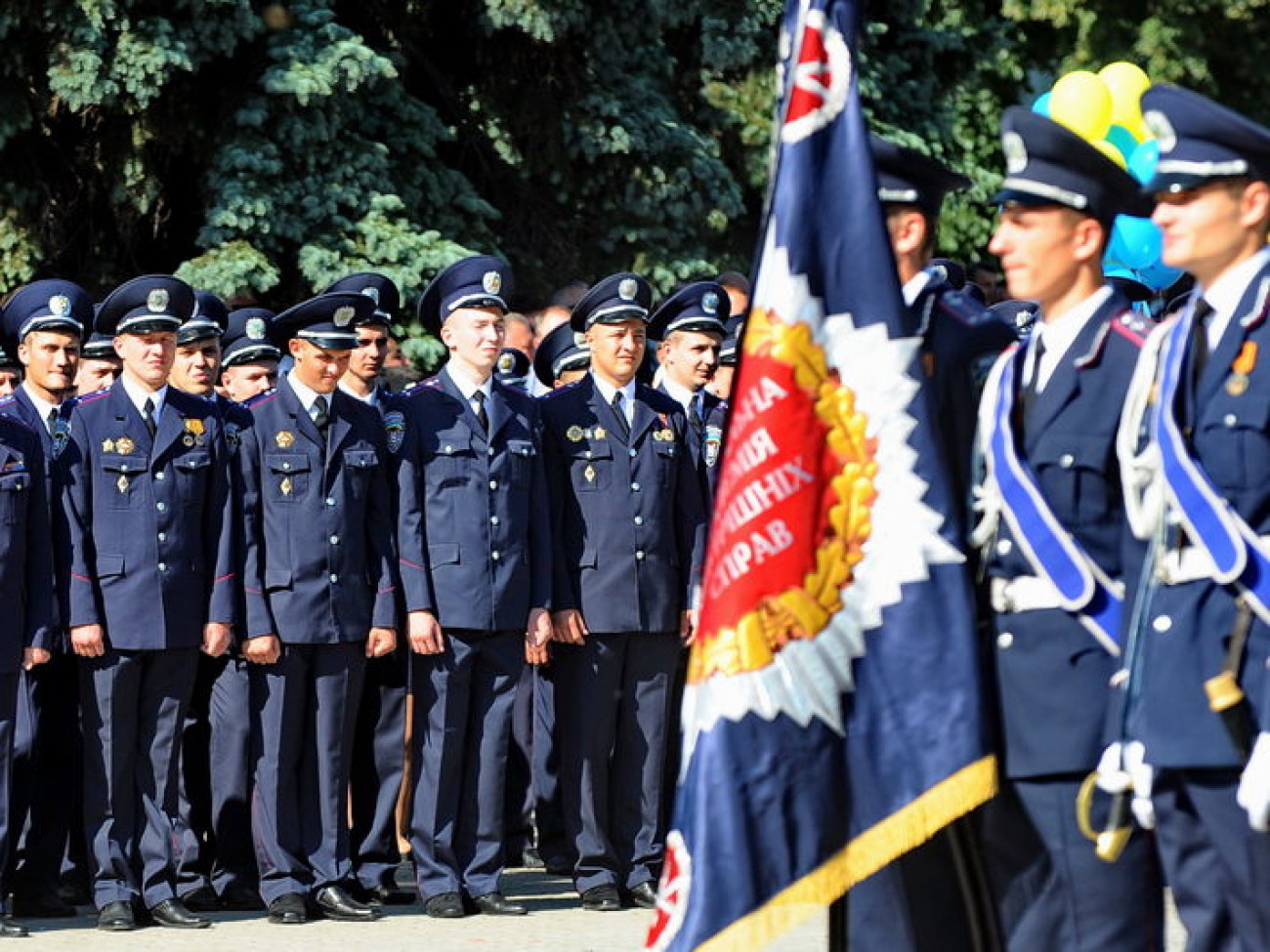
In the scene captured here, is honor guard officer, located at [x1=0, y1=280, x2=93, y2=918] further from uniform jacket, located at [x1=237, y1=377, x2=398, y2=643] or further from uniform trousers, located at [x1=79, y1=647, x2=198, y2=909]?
uniform jacket, located at [x1=237, y1=377, x2=398, y2=643]

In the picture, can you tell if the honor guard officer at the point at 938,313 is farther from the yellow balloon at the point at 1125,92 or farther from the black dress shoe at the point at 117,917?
the yellow balloon at the point at 1125,92

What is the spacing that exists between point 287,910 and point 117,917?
2.12 ft

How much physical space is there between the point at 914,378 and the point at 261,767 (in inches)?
186

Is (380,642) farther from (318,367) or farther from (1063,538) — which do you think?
(1063,538)

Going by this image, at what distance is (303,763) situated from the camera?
995 cm

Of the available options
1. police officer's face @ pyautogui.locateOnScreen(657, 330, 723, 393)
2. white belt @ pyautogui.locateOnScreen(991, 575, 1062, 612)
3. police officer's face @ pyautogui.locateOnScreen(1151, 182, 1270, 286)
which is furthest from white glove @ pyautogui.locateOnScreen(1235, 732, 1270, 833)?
police officer's face @ pyautogui.locateOnScreen(657, 330, 723, 393)

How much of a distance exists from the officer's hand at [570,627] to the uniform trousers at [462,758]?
0.74 feet

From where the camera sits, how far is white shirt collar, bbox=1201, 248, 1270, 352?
5430 millimetres

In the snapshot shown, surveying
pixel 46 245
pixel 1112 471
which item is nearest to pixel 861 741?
pixel 1112 471

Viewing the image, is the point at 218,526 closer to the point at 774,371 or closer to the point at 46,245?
the point at 774,371

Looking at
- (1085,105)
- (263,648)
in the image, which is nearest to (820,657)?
(263,648)

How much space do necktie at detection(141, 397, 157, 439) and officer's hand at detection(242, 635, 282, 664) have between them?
2.78 feet

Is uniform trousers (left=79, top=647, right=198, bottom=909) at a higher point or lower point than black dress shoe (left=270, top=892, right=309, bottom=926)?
higher

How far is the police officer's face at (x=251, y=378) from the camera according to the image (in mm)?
11055
